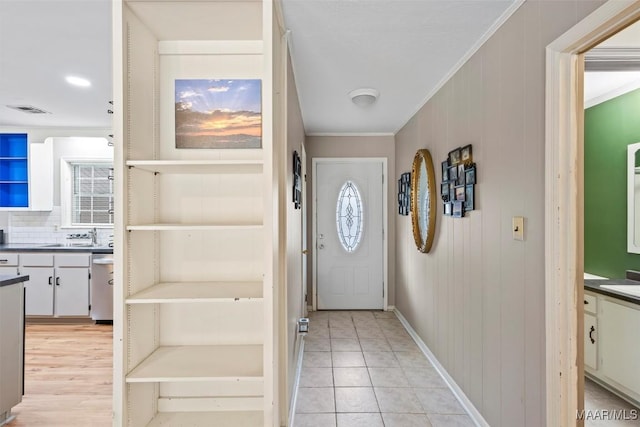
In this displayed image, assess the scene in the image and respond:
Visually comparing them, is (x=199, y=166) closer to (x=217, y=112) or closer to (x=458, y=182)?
(x=217, y=112)

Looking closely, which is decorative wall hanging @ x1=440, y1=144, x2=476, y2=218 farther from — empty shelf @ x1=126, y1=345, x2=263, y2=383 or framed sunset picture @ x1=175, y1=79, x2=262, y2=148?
empty shelf @ x1=126, y1=345, x2=263, y2=383

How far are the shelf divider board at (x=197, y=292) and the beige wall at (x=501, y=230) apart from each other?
1315 mm

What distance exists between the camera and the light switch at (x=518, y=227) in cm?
169

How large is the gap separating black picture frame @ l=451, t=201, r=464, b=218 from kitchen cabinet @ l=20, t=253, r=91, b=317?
13.4 ft

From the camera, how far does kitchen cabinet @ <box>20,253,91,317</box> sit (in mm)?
4043

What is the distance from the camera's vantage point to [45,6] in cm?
184

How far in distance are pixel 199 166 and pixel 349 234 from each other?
11.2 ft

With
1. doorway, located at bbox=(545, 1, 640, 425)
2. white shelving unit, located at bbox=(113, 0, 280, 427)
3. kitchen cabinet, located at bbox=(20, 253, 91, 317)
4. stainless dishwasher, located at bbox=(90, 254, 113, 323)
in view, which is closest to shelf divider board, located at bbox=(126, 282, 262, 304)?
white shelving unit, located at bbox=(113, 0, 280, 427)

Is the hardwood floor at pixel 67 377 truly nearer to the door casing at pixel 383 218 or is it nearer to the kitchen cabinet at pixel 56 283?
the kitchen cabinet at pixel 56 283

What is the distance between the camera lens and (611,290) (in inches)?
91.4

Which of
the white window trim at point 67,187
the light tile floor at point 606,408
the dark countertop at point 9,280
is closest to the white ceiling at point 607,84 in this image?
the light tile floor at point 606,408

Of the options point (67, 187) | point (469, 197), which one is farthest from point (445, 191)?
point (67, 187)

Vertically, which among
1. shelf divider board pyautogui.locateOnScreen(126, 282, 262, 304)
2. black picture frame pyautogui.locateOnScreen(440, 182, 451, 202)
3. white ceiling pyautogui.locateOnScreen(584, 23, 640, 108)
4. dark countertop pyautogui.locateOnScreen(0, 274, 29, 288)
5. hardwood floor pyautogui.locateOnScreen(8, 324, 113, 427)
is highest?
white ceiling pyautogui.locateOnScreen(584, 23, 640, 108)

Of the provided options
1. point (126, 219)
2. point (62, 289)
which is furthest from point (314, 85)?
point (62, 289)
